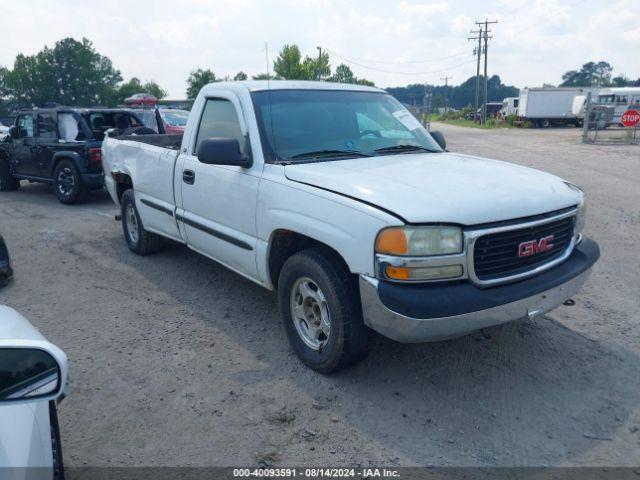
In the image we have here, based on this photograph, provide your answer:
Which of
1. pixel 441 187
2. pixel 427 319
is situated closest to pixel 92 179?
pixel 441 187

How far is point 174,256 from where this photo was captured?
6.34 meters

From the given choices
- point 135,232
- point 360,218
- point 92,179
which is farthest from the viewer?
point 92,179

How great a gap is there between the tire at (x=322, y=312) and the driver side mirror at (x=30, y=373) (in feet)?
5.95

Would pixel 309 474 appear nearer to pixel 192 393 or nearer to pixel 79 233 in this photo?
pixel 192 393

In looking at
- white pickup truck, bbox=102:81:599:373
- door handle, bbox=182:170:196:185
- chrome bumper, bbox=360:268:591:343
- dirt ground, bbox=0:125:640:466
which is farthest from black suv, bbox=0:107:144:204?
chrome bumper, bbox=360:268:591:343

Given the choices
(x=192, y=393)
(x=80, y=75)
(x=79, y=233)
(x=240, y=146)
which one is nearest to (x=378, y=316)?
(x=192, y=393)

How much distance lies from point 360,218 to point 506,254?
89 cm

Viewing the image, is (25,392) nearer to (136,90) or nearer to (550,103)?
(550,103)

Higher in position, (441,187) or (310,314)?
(441,187)

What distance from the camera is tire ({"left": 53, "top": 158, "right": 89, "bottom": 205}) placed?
958 centimetres

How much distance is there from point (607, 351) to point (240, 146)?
10.1 ft

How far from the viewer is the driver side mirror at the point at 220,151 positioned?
146 inches

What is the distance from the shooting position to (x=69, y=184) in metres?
9.84

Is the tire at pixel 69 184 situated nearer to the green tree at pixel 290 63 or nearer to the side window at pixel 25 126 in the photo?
the side window at pixel 25 126
